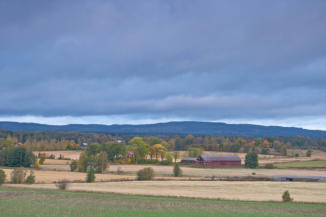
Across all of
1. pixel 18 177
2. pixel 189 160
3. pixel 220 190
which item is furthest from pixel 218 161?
pixel 18 177

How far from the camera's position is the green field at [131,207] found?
32.7 m

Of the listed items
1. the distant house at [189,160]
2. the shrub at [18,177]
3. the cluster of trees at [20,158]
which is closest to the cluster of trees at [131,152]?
the distant house at [189,160]

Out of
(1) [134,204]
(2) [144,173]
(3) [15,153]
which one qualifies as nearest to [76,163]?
(3) [15,153]

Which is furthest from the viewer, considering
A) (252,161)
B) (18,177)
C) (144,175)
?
(252,161)

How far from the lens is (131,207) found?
36.8 metres

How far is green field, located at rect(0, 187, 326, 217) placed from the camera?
3266 cm

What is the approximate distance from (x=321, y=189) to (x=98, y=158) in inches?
2008

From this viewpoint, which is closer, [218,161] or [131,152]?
[218,161]

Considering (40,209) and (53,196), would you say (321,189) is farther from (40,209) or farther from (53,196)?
(40,209)

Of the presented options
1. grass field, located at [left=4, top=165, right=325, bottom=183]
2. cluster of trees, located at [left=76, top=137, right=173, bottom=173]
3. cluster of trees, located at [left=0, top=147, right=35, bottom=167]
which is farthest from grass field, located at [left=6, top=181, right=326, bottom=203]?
cluster of trees, located at [left=76, top=137, right=173, bottom=173]

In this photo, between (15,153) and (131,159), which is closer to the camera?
(15,153)

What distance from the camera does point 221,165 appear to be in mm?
124938

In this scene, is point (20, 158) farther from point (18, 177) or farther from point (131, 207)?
point (131, 207)

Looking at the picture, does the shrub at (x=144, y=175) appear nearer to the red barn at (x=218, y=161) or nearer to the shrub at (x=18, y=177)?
the shrub at (x=18, y=177)
